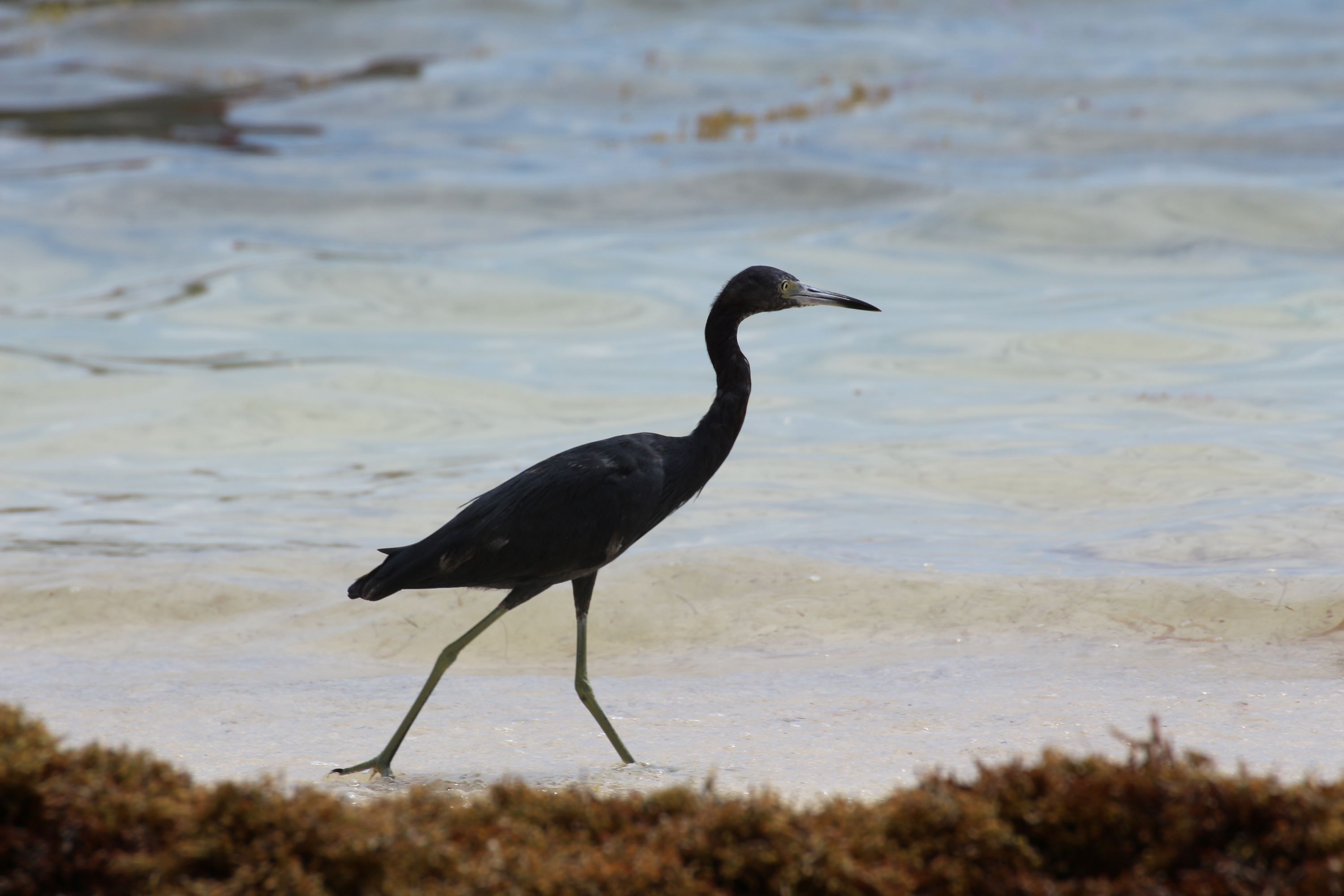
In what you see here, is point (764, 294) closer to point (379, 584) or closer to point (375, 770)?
point (379, 584)

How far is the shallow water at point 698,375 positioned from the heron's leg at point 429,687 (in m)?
0.25

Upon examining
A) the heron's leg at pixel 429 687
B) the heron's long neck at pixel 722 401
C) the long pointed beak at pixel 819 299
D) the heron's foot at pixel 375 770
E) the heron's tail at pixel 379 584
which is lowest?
the heron's foot at pixel 375 770

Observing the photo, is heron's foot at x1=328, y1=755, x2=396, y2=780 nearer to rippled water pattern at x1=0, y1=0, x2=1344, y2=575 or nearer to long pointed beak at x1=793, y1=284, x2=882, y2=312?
long pointed beak at x1=793, y1=284, x2=882, y2=312

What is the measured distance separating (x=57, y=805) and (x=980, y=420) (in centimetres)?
1147

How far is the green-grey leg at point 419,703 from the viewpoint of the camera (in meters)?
6.20

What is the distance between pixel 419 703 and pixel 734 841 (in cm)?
246

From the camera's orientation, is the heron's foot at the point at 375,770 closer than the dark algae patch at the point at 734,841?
No

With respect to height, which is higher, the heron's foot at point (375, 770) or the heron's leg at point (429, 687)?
the heron's leg at point (429, 687)

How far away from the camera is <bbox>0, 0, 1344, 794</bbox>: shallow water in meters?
7.82

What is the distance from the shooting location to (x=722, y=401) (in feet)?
22.3

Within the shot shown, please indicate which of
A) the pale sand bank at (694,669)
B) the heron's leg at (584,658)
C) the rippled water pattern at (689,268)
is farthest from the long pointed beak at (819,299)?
the rippled water pattern at (689,268)

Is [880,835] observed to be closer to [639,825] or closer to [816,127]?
[639,825]

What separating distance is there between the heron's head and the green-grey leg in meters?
1.61

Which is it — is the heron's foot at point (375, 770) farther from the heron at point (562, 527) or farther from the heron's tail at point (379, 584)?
the heron's tail at point (379, 584)
